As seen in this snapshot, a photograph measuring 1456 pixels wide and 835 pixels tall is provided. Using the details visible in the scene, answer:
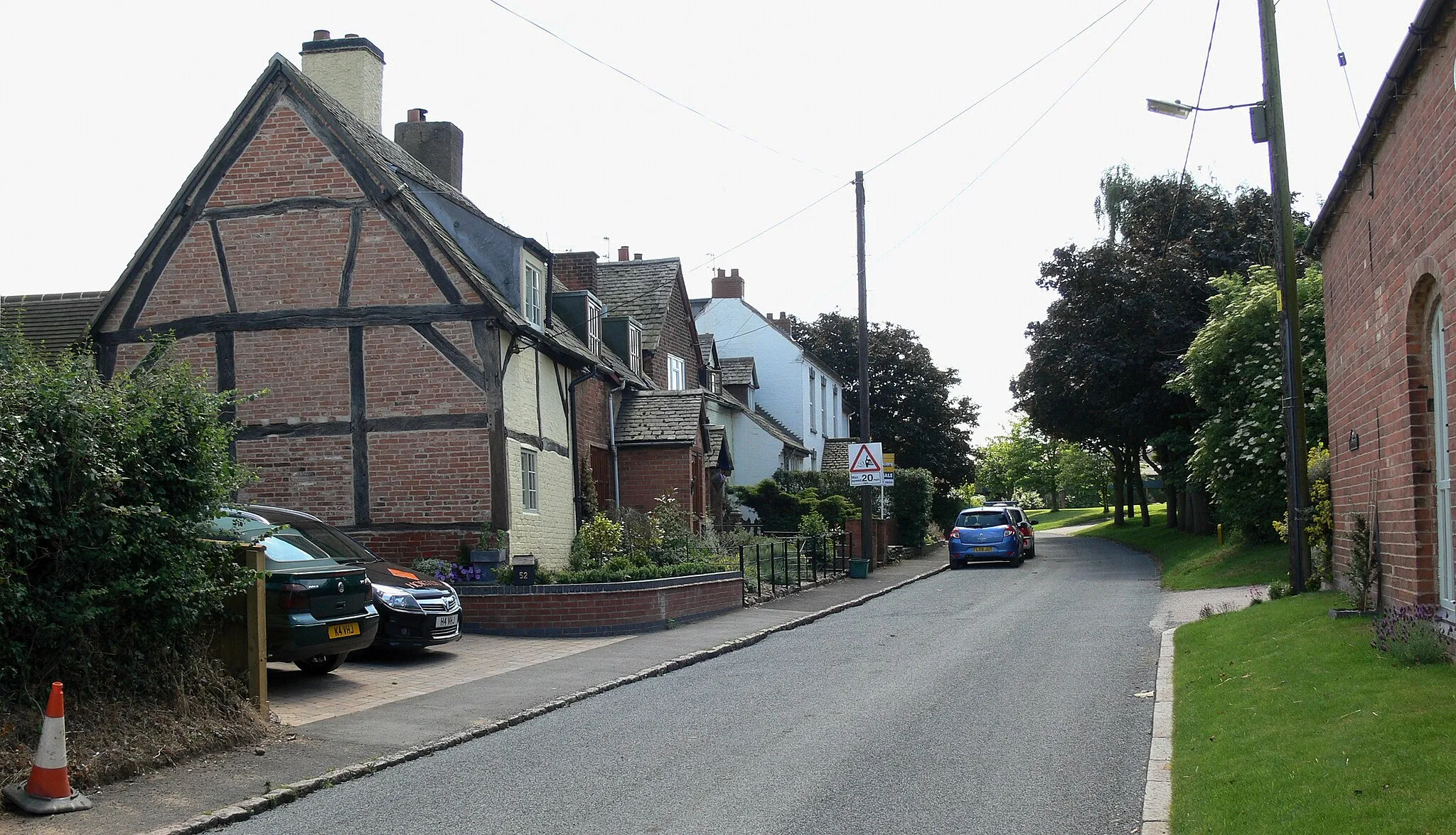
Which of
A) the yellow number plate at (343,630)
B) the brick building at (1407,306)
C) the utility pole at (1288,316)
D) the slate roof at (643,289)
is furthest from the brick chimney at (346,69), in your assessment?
the brick building at (1407,306)

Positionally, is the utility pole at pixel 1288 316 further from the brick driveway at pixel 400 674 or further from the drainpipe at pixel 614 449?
the drainpipe at pixel 614 449

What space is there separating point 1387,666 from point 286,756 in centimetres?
809

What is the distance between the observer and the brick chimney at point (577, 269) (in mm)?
30266

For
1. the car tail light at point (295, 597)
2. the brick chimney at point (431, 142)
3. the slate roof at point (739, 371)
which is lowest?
the car tail light at point (295, 597)

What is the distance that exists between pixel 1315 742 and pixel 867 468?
66.8ft

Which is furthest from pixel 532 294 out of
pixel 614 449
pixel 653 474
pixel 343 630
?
pixel 343 630

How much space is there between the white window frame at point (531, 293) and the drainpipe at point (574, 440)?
1839mm

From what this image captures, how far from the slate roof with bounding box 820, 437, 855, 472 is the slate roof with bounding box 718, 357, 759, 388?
5.93 meters

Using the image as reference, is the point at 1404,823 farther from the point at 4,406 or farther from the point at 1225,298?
the point at 1225,298

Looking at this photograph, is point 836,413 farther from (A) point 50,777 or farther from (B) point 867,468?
(A) point 50,777

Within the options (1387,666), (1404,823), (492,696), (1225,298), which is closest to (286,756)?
(492,696)

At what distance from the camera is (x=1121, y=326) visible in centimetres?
3738

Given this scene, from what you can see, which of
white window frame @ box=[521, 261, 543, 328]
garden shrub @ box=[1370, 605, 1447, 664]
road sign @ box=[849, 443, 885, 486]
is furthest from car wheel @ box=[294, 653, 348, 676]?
road sign @ box=[849, 443, 885, 486]

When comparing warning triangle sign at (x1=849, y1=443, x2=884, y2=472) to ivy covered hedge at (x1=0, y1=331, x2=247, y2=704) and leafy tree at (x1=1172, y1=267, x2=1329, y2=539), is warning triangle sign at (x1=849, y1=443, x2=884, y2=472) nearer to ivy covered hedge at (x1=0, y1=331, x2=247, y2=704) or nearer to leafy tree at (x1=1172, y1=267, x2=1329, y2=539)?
leafy tree at (x1=1172, y1=267, x2=1329, y2=539)
